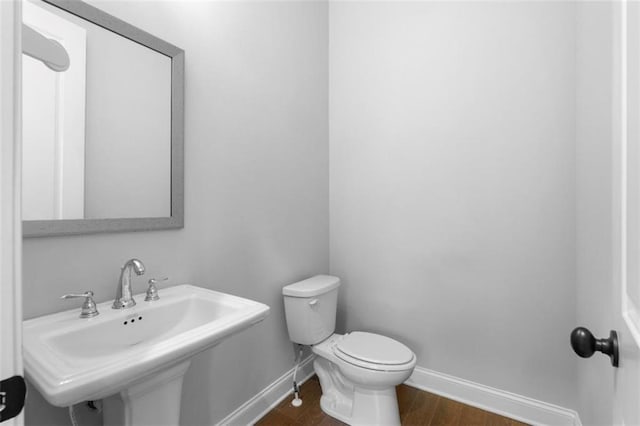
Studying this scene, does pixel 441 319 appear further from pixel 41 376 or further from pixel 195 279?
pixel 41 376

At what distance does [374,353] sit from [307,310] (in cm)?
42

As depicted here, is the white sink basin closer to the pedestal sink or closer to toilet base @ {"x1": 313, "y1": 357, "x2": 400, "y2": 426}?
the pedestal sink

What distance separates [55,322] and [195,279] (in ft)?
1.63

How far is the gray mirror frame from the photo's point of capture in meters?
0.93

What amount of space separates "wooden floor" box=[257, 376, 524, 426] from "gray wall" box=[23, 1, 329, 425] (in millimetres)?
189

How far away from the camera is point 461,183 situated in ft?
5.76

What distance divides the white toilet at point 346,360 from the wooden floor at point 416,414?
0.08 meters

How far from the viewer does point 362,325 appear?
2.08 m

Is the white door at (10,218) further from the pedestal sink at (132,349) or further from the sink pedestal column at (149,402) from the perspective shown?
the sink pedestal column at (149,402)

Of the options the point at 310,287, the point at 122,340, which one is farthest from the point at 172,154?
the point at 310,287

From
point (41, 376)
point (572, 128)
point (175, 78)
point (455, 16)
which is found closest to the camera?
point (41, 376)

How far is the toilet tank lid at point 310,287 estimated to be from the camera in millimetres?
1668

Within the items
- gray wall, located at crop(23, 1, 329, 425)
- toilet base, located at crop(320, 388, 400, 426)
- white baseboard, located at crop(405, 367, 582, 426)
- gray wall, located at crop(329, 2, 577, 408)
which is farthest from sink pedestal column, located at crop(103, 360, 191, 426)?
white baseboard, located at crop(405, 367, 582, 426)

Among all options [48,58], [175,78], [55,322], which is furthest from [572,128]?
[55,322]
